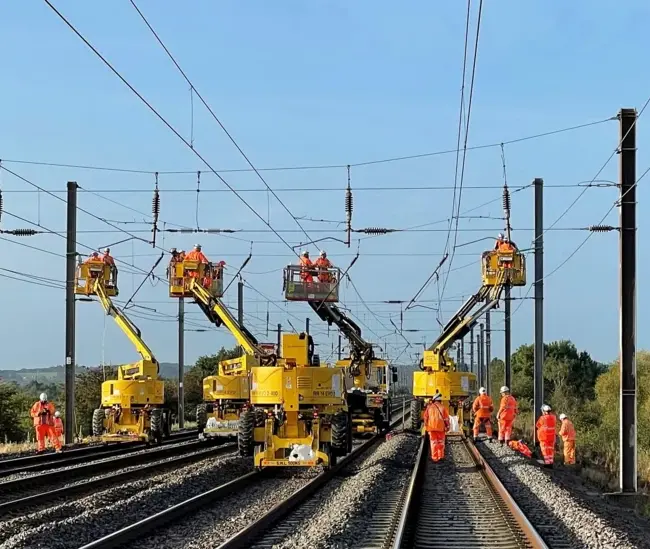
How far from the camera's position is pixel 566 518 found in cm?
1452

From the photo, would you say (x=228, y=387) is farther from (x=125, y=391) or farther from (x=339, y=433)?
(x=339, y=433)

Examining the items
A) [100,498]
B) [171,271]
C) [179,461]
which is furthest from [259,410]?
[171,271]

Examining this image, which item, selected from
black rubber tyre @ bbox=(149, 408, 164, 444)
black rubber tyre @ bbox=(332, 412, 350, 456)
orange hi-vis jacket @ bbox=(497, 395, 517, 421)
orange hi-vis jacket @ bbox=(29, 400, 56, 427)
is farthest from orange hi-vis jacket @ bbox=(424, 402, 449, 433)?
orange hi-vis jacket @ bbox=(29, 400, 56, 427)

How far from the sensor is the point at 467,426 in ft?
125

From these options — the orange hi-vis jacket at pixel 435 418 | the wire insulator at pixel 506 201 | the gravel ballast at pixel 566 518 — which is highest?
the wire insulator at pixel 506 201

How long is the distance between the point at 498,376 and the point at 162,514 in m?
95.3

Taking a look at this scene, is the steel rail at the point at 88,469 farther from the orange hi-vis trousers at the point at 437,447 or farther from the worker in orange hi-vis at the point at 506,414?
the worker in orange hi-vis at the point at 506,414

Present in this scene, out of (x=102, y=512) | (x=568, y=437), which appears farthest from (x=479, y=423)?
(x=102, y=512)

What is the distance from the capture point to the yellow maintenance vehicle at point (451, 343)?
35.4m

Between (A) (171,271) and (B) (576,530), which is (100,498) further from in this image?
(A) (171,271)

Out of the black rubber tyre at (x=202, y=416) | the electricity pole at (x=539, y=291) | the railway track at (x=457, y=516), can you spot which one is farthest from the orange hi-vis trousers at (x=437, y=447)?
the black rubber tyre at (x=202, y=416)

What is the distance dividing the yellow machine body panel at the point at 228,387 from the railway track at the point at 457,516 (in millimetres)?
11197

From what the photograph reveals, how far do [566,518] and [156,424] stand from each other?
66.7 ft

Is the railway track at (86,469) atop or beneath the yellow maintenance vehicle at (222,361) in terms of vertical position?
beneath
